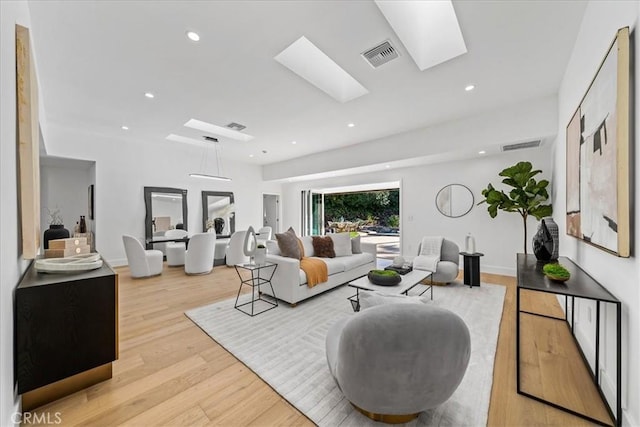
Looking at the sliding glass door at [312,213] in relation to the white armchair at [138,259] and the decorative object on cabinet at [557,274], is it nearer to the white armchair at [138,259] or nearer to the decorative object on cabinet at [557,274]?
the white armchair at [138,259]

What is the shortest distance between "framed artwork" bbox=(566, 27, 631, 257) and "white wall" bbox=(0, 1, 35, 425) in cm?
312

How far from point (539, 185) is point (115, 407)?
555 cm

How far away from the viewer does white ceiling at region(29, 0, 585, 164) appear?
2.16 metres

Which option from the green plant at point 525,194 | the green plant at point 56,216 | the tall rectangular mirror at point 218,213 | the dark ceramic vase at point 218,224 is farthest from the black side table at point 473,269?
the green plant at point 56,216

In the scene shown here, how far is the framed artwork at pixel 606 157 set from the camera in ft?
4.43

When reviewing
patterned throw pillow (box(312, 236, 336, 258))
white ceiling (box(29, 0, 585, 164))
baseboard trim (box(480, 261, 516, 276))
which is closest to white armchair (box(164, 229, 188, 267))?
white ceiling (box(29, 0, 585, 164))

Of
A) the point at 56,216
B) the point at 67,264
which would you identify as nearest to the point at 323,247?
the point at 67,264

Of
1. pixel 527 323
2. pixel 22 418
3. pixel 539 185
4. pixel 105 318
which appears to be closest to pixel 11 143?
pixel 105 318

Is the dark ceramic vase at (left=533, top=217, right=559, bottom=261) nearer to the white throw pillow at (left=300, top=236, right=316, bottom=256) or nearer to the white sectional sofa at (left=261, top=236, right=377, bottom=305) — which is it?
the white sectional sofa at (left=261, top=236, right=377, bottom=305)

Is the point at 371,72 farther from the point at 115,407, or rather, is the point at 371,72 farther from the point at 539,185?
the point at 115,407

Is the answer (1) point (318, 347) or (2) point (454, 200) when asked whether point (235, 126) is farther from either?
(2) point (454, 200)

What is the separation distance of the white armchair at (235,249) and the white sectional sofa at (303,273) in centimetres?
182

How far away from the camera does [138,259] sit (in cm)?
470

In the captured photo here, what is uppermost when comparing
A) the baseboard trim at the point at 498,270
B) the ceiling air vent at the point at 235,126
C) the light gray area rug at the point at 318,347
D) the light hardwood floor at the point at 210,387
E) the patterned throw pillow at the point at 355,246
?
the ceiling air vent at the point at 235,126
